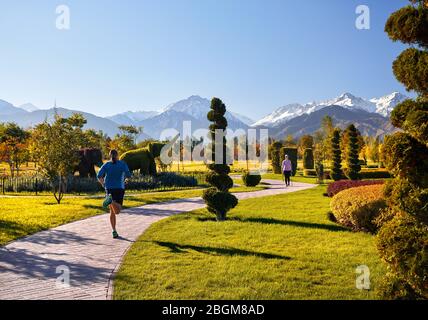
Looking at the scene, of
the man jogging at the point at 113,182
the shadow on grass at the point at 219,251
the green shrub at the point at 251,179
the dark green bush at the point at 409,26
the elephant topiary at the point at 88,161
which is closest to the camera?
the dark green bush at the point at 409,26

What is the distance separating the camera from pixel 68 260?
7785 mm

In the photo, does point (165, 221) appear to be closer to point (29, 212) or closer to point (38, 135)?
point (29, 212)

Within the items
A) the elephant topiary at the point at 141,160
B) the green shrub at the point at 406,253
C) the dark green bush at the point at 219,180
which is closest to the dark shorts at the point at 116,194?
the dark green bush at the point at 219,180

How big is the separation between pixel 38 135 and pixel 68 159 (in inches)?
109

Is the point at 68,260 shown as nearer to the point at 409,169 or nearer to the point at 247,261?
the point at 247,261

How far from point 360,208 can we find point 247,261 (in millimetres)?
4972

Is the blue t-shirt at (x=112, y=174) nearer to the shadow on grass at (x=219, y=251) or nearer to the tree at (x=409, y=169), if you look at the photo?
the shadow on grass at (x=219, y=251)

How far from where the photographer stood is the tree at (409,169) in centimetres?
485

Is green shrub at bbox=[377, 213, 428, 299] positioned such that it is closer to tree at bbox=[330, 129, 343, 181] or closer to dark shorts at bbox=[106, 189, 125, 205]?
dark shorts at bbox=[106, 189, 125, 205]

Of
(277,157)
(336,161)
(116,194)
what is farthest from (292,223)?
(277,157)

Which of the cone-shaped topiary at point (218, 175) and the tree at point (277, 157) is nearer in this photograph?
the cone-shaped topiary at point (218, 175)

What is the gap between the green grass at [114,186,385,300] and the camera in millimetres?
5926

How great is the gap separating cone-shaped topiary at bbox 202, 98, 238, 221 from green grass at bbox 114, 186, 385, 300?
0.62m

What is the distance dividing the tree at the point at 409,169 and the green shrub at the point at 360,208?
17.2 ft
